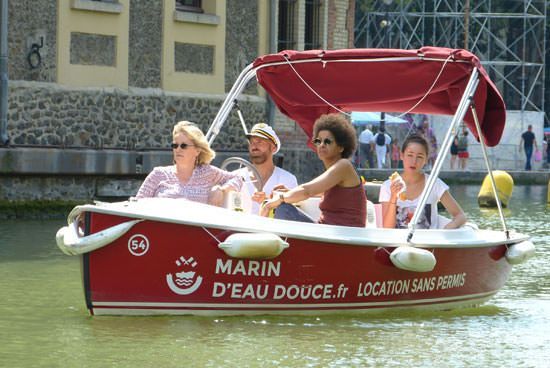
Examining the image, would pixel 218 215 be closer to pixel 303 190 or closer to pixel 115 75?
pixel 303 190

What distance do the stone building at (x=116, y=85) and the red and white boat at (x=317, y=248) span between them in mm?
10811

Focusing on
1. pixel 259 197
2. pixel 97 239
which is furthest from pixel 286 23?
pixel 97 239

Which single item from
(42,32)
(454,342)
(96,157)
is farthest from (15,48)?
(454,342)

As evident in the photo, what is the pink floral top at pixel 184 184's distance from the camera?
12266mm

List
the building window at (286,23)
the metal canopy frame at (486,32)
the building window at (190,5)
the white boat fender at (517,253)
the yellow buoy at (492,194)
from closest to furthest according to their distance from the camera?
the white boat fender at (517,253)
the building window at (190,5)
the yellow buoy at (492,194)
the building window at (286,23)
the metal canopy frame at (486,32)

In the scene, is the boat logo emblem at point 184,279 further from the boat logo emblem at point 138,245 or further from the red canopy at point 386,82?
the red canopy at point 386,82

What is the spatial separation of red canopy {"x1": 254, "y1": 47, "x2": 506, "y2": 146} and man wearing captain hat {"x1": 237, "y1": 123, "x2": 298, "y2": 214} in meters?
0.73

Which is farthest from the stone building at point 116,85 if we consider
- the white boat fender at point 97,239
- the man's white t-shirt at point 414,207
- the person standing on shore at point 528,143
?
the person standing on shore at point 528,143

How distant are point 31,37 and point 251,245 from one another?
14971 mm

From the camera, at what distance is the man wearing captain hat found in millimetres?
13305

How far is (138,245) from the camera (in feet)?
36.1

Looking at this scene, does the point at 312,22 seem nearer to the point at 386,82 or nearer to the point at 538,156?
the point at 386,82

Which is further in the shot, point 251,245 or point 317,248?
point 317,248

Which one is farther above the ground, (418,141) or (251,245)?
(418,141)
